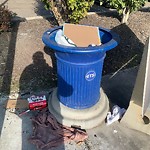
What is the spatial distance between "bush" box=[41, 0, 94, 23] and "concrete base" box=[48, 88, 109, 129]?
230cm

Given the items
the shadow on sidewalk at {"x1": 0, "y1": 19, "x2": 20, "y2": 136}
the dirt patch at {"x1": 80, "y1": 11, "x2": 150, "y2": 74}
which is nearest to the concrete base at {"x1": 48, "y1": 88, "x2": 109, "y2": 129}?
the shadow on sidewalk at {"x1": 0, "y1": 19, "x2": 20, "y2": 136}

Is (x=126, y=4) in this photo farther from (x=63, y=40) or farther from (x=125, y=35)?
(x=63, y=40)

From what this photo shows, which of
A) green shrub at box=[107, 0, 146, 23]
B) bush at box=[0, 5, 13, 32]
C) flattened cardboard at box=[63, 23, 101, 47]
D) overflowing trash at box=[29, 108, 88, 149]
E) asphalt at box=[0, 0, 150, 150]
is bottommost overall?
asphalt at box=[0, 0, 150, 150]

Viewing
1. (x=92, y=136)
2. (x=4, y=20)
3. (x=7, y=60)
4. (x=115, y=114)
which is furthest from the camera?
(x=4, y=20)

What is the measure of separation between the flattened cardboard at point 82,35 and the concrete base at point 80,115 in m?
0.86

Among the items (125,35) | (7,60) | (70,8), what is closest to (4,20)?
(7,60)

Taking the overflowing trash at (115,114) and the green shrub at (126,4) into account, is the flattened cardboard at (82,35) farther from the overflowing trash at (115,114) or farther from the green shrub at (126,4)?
the green shrub at (126,4)

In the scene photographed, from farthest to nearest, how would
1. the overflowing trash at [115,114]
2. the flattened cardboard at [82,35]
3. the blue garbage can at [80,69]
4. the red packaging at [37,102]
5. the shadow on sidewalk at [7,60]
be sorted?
the shadow on sidewalk at [7,60]
the red packaging at [37,102]
the overflowing trash at [115,114]
the flattened cardboard at [82,35]
the blue garbage can at [80,69]

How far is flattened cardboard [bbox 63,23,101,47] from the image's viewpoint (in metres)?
3.33

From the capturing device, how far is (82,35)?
3.42m

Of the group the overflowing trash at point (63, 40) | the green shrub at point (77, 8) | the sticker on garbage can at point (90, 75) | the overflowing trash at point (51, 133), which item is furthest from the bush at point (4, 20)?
the sticker on garbage can at point (90, 75)

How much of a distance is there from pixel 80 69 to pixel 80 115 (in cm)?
66

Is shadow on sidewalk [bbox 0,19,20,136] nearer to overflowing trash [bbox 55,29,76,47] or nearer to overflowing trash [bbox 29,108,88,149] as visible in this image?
overflowing trash [bbox 29,108,88,149]

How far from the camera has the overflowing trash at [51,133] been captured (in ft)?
10.6
